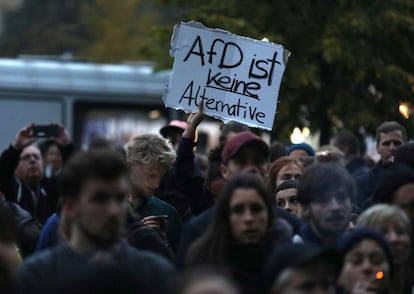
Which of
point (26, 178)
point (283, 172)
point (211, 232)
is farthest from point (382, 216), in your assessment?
point (26, 178)

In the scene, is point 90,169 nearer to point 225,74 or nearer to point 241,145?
point 241,145

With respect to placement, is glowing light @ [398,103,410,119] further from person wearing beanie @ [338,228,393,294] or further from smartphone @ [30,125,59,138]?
person wearing beanie @ [338,228,393,294]

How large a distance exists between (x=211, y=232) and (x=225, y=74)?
3.35 metres

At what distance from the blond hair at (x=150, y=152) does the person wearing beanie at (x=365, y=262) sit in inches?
85.8

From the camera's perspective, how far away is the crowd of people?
555cm

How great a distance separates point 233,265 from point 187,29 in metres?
3.56

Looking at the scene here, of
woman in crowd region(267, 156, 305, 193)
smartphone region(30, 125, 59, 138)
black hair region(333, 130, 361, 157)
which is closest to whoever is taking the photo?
woman in crowd region(267, 156, 305, 193)

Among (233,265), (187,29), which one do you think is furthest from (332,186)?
(187,29)

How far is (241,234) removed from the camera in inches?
263

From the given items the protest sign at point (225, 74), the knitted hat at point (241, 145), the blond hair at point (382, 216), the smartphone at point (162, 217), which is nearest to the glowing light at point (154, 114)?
the protest sign at point (225, 74)

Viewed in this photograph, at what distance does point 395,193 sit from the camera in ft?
25.6

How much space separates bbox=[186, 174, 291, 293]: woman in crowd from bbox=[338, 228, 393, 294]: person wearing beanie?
294 mm

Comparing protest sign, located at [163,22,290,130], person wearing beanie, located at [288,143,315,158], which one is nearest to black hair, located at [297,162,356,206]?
protest sign, located at [163,22,290,130]

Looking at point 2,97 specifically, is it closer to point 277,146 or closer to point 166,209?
point 277,146
